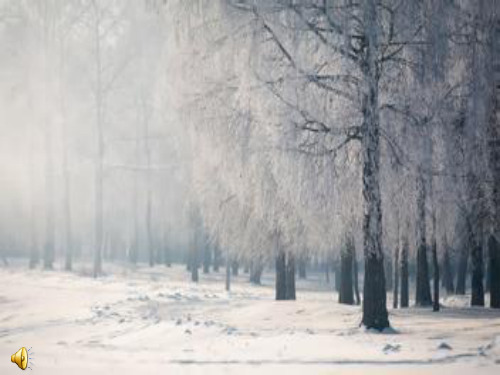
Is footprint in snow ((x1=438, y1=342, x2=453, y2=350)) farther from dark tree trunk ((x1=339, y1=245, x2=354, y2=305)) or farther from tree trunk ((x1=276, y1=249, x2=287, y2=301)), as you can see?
tree trunk ((x1=276, y1=249, x2=287, y2=301))

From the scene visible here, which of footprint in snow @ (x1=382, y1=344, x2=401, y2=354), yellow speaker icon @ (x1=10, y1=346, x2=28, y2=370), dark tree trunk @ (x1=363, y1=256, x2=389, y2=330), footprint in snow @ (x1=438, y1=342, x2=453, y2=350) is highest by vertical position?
dark tree trunk @ (x1=363, y1=256, x2=389, y2=330)

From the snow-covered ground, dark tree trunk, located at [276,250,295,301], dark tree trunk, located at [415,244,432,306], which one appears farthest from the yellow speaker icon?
dark tree trunk, located at [415,244,432,306]

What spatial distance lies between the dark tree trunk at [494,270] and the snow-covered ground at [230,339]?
3.31 meters

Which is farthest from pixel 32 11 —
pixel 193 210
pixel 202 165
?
pixel 202 165

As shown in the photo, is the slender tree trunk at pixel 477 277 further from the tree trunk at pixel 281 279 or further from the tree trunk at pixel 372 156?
the tree trunk at pixel 372 156

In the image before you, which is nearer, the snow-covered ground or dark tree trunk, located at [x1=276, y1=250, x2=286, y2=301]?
the snow-covered ground

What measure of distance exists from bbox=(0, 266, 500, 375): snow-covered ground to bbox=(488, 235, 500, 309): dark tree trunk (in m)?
3.31

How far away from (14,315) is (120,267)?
22.2 metres

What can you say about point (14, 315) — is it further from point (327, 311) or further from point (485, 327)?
point (485, 327)

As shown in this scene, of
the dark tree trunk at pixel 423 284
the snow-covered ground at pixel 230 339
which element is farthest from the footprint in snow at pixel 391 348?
the dark tree trunk at pixel 423 284

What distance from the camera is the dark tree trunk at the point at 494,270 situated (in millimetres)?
20814

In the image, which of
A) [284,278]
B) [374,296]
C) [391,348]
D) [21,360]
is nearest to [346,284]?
[284,278]

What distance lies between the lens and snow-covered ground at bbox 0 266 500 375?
9.09m

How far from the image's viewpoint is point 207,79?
15.9 m
